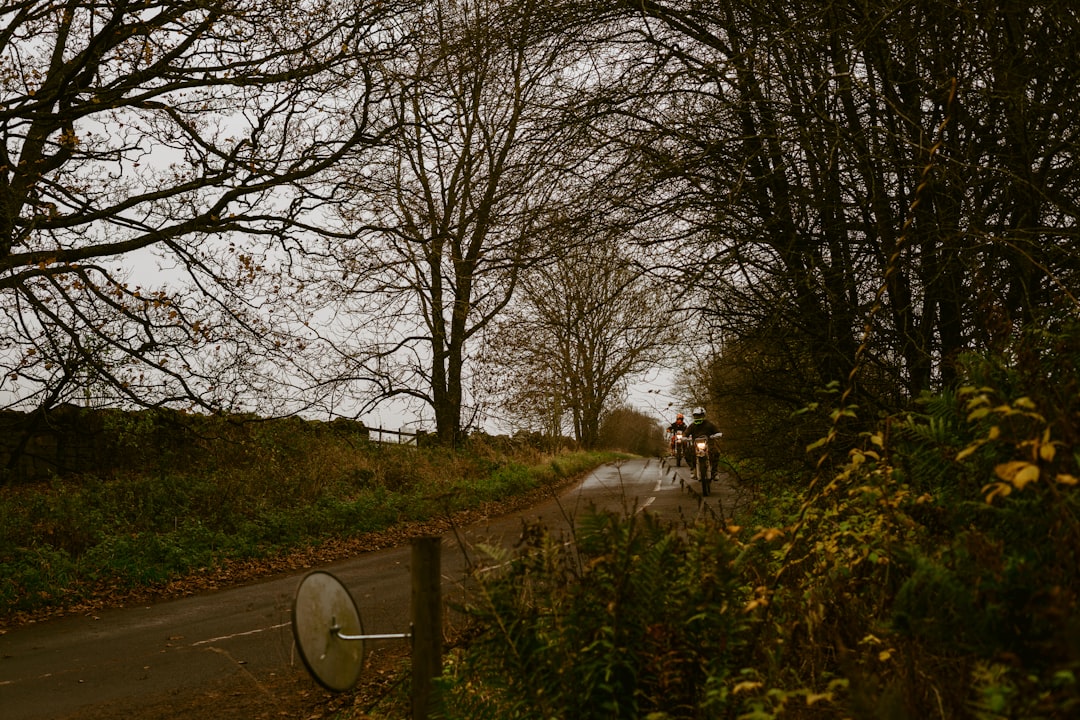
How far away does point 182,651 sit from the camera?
769 centimetres

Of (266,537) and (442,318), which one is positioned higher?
(442,318)

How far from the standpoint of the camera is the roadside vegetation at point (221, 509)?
426 inches

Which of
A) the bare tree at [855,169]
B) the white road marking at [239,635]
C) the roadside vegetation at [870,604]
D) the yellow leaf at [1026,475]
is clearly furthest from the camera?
the white road marking at [239,635]

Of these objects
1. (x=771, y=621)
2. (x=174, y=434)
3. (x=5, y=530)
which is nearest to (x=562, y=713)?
(x=771, y=621)

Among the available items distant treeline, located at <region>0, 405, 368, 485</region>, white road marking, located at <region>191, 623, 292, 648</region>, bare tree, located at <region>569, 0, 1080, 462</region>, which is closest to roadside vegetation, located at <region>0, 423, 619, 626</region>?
distant treeline, located at <region>0, 405, 368, 485</region>

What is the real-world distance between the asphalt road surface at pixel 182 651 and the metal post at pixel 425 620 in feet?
4.21

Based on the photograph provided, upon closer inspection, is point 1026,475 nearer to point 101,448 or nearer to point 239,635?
point 239,635

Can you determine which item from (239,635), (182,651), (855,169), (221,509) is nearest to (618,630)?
(855,169)

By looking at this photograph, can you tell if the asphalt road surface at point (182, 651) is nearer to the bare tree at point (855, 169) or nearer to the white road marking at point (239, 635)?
the white road marking at point (239, 635)

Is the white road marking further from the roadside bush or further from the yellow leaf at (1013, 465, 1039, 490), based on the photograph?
the yellow leaf at (1013, 465, 1039, 490)

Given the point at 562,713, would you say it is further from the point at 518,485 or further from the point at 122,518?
the point at 518,485

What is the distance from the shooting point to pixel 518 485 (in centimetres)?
2109

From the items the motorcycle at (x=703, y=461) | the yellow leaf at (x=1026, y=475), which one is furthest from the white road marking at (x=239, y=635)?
the motorcycle at (x=703, y=461)

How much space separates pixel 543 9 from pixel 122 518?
10964 mm
